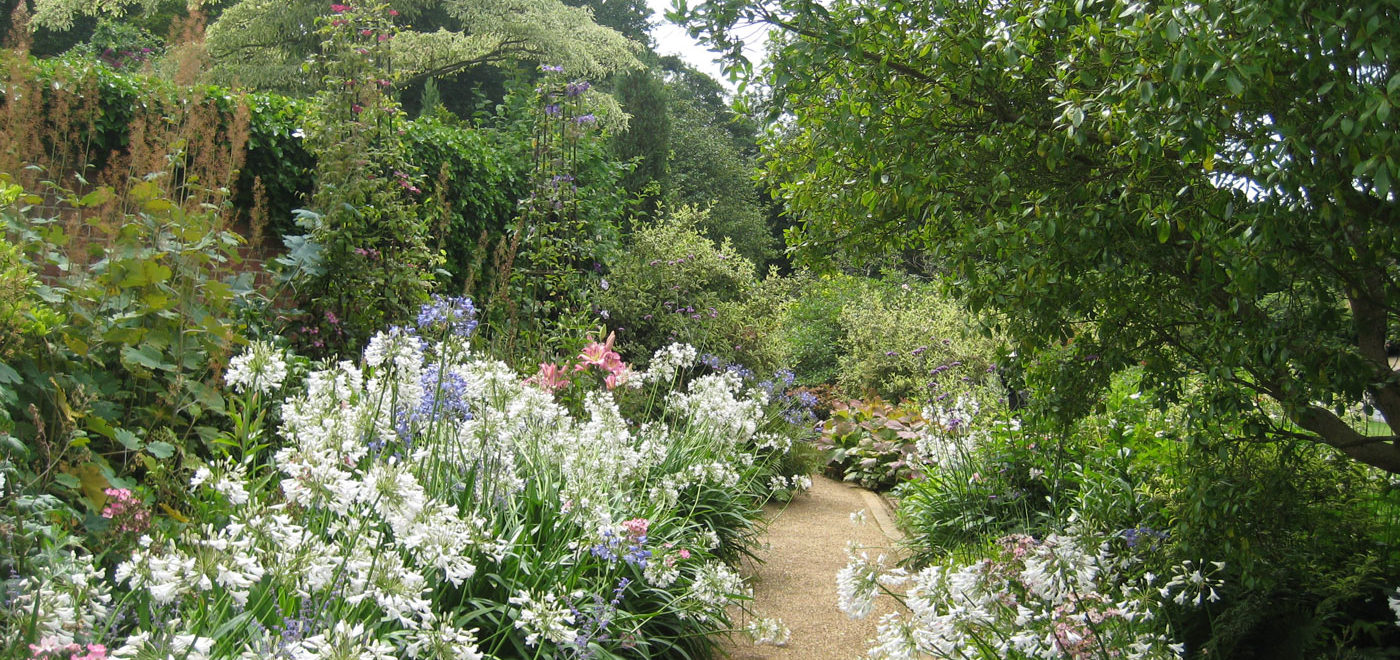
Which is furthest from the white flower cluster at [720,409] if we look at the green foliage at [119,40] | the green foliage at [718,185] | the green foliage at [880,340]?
the green foliage at [119,40]

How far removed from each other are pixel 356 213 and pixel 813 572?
3.06 meters

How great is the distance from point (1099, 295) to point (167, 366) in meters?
2.95

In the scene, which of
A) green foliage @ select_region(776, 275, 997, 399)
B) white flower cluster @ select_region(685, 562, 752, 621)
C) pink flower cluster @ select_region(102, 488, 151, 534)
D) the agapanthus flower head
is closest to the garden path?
white flower cluster @ select_region(685, 562, 752, 621)

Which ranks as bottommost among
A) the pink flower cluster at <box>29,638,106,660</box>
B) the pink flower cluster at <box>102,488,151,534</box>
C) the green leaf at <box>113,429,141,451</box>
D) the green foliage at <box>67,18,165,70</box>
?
the green leaf at <box>113,429,141,451</box>

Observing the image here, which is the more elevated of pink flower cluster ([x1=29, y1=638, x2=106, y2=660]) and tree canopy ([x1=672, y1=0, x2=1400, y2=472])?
tree canopy ([x1=672, y1=0, x2=1400, y2=472])

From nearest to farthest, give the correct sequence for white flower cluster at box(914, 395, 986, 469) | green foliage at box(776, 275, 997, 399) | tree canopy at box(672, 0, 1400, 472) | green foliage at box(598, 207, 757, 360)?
tree canopy at box(672, 0, 1400, 472) < white flower cluster at box(914, 395, 986, 469) < green foliage at box(776, 275, 997, 399) < green foliage at box(598, 207, 757, 360)

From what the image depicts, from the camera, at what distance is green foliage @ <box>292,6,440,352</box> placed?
14.7ft

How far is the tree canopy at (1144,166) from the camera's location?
1.72 meters

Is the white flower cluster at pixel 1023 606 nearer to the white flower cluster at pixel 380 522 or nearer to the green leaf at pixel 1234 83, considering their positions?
the white flower cluster at pixel 380 522

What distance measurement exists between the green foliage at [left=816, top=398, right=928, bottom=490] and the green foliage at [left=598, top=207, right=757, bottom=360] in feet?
4.11

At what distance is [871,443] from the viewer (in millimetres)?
7277

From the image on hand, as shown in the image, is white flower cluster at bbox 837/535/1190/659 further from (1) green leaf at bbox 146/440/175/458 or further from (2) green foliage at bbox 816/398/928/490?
(2) green foliage at bbox 816/398/928/490

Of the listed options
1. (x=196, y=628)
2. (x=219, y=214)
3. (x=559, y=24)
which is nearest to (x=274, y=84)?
(x=559, y=24)

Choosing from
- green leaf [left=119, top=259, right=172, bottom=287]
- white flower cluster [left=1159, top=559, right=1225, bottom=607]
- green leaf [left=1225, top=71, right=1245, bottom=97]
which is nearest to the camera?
green leaf [left=1225, top=71, right=1245, bottom=97]
